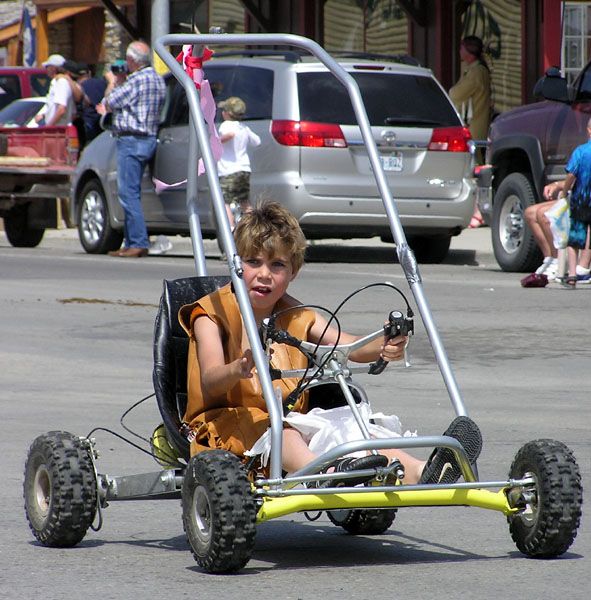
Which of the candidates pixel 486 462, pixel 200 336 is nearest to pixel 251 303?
pixel 200 336

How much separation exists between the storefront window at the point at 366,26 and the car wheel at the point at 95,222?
27.1 ft

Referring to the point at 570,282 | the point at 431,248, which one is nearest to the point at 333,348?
the point at 570,282

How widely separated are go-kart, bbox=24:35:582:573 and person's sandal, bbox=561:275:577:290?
8.98 m

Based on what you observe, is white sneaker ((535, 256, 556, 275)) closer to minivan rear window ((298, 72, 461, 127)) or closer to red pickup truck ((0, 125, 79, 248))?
minivan rear window ((298, 72, 461, 127))

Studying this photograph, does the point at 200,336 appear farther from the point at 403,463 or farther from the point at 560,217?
the point at 560,217

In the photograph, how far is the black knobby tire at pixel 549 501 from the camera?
5.18 meters

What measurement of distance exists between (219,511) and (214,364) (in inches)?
25.8

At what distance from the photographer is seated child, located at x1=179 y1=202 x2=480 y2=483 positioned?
5.39 meters

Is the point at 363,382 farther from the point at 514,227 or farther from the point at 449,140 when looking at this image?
the point at 449,140

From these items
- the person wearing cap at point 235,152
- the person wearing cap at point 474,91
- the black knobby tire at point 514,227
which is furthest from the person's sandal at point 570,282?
the person wearing cap at point 474,91

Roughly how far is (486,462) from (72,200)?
12.1 metres

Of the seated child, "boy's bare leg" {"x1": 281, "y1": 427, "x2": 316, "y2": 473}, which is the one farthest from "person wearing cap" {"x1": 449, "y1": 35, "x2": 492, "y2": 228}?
"boy's bare leg" {"x1": 281, "y1": 427, "x2": 316, "y2": 473}

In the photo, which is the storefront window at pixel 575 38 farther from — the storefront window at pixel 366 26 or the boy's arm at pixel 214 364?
the boy's arm at pixel 214 364

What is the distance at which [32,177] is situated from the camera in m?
19.8
